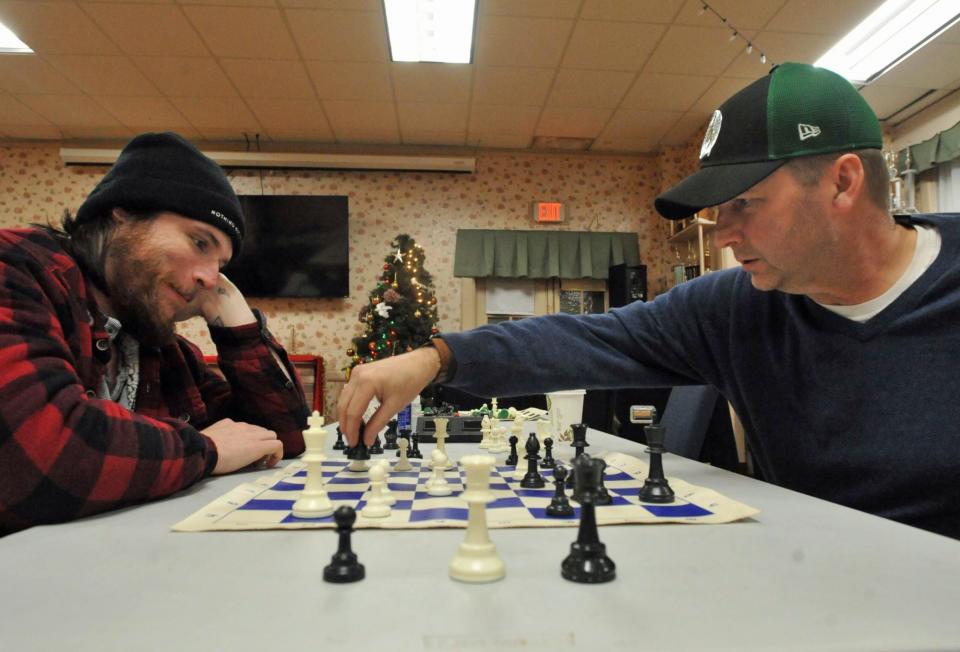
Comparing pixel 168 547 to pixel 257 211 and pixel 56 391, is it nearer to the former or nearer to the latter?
pixel 56 391

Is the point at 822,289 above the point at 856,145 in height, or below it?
below

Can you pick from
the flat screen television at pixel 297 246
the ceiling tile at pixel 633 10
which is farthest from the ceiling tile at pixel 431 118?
the ceiling tile at pixel 633 10

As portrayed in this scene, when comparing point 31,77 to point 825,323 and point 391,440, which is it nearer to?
point 391,440

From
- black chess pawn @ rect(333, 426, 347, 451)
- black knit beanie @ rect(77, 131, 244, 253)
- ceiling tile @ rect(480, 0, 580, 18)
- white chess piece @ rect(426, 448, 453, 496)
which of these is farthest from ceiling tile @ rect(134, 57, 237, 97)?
white chess piece @ rect(426, 448, 453, 496)

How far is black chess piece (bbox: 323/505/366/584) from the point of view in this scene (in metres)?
0.60

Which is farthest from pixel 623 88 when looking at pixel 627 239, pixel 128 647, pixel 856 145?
pixel 128 647

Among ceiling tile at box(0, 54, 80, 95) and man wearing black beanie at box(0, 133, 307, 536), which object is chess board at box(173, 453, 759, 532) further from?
ceiling tile at box(0, 54, 80, 95)

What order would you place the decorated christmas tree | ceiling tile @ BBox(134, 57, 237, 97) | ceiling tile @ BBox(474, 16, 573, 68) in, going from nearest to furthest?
ceiling tile @ BBox(474, 16, 573, 68) < ceiling tile @ BBox(134, 57, 237, 97) < the decorated christmas tree

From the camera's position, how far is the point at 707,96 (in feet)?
15.7

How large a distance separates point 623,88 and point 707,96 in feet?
2.31

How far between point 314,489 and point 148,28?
4.07 m

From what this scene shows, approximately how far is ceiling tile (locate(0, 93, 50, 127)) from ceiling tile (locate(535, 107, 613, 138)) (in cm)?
440

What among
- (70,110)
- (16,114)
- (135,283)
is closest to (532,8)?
(135,283)

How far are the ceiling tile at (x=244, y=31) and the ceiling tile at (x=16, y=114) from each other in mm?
2235
